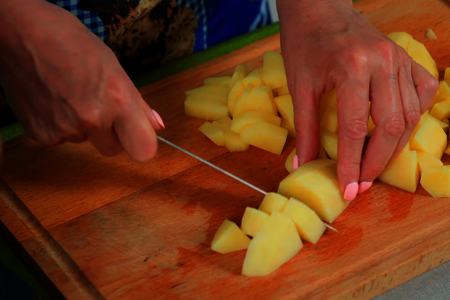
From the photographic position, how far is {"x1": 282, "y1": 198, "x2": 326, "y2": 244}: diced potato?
1.58 meters

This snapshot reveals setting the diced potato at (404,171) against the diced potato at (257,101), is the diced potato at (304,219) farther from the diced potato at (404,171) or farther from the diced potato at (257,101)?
the diced potato at (257,101)

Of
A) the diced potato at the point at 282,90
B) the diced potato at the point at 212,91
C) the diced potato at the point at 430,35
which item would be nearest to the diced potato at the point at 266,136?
the diced potato at the point at 282,90

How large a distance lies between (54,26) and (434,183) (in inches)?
46.1

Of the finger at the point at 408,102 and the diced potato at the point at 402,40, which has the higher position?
the finger at the point at 408,102

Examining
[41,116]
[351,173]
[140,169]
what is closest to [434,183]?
[351,173]

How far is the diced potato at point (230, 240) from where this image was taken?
160 centimetres

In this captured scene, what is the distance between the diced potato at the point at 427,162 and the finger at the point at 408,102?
0.11m

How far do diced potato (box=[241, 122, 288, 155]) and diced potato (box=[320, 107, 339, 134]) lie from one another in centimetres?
14

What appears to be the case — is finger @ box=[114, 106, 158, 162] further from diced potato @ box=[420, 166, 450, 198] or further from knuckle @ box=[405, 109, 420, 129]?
diced potato @ box=[420, 166, 450, 198]

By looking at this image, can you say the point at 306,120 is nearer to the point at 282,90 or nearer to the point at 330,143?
the point at 330,143

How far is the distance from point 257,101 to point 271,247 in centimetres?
63

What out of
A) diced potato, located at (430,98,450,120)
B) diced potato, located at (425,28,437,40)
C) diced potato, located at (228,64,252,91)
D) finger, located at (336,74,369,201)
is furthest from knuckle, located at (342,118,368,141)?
diced potato, located at (425,28,437,40)

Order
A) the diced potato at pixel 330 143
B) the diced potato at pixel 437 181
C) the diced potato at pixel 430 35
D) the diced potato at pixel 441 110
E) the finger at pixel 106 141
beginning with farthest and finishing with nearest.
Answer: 1. the diced potato at pixel 430 35
2. the diced potato at pixel 441 110
3. the diced potato at pixel 330 143
4. the diced potato at pixel 437 181
5. the finger at pixel 106 141

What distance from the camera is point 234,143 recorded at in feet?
6.40
